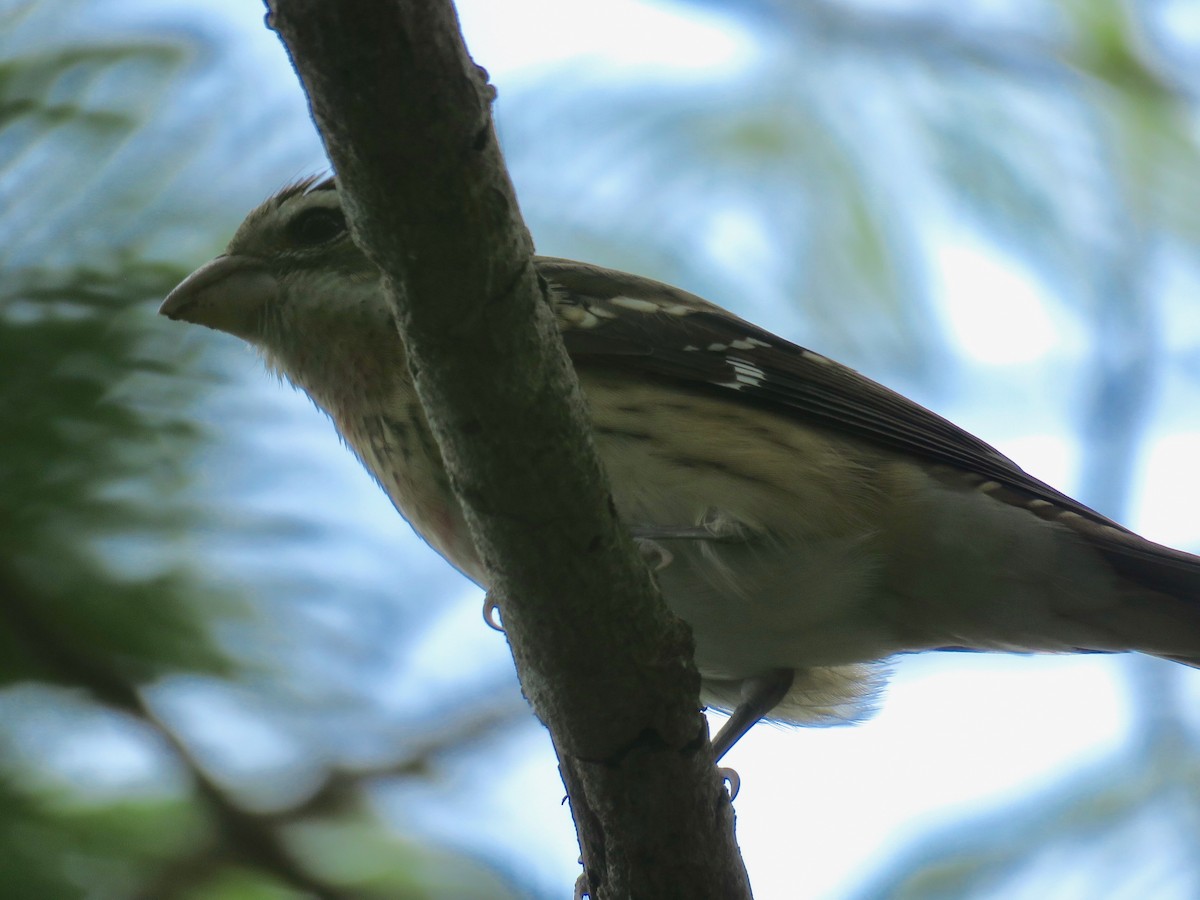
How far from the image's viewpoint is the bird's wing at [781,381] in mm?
3738

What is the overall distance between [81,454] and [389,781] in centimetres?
97

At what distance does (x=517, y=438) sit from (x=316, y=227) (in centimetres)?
223

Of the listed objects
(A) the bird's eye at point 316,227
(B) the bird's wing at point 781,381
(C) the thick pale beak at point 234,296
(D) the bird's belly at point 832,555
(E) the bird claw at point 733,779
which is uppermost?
(A) the bird's eye at point 316,227

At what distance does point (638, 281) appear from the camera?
13.9ft

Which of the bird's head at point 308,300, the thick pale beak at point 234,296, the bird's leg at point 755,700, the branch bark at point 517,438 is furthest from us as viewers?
the bird's leg at point 755,700

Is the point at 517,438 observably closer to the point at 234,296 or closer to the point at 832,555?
the point at 832,555

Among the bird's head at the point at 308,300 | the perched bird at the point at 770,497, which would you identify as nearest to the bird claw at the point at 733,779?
the perched bird at the point at 770,497

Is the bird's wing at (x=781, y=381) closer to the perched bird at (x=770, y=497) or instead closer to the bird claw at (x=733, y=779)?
the perched bird at (x=770, y=497)

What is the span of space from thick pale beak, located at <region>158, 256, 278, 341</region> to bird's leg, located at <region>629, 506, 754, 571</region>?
4.60 ft

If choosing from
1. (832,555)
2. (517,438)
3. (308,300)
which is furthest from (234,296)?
(832,555)

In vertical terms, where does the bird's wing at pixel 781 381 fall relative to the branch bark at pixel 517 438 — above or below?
above

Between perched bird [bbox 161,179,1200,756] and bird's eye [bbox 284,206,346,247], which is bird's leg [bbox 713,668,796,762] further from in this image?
bird's eye [bbox 284,206,346,247]

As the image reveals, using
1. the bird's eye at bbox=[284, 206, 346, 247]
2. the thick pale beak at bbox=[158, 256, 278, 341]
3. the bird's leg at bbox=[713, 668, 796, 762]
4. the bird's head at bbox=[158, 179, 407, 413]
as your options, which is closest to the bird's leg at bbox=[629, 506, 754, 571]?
Result: the bird's leg at bbox=[713, 668, 796, 762]

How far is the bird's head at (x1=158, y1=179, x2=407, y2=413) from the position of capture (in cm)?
370
